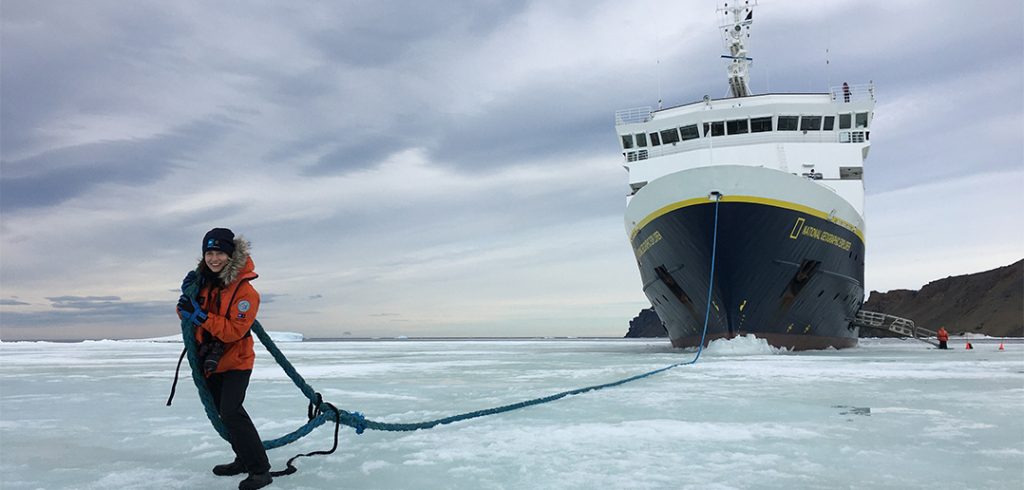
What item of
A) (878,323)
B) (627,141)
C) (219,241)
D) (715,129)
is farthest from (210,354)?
(878,323)

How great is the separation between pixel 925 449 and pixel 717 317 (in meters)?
12.3

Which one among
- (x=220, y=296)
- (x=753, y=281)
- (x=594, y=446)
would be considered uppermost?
(x=753, y=281)

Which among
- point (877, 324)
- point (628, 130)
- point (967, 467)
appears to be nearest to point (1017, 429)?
point (967, 467)

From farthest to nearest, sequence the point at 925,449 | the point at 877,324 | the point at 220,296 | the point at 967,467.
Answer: the point at 877,324, the point at 925,449, the point at 967,467, the point at 220,296

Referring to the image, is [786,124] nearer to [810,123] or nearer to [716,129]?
[810,123]

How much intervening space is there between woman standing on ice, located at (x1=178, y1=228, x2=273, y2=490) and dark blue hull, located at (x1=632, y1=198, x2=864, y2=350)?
13384 millimetres

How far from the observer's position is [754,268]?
15.3m

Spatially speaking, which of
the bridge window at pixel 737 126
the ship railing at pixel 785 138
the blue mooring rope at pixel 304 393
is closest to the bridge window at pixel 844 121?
the ship railing at pixel 785 138

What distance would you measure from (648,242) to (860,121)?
9381 millimetres

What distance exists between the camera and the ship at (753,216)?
49.9 ft

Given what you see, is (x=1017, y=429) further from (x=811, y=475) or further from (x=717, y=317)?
(x=717, y=317)

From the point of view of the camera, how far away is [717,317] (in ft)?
52.7

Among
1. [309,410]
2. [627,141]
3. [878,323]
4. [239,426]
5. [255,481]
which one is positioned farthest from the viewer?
[878,323]

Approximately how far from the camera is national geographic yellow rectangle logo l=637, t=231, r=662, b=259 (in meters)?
16.8
